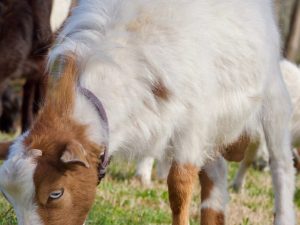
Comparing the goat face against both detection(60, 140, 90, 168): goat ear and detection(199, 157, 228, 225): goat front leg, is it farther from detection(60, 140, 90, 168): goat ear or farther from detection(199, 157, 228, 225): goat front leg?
detection(199, 157, 228, 225): goat front leg

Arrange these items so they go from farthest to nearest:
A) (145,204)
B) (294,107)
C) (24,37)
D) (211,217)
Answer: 1. (24,37)
2. (294,107)
3. (145,204)
4. (211,217)

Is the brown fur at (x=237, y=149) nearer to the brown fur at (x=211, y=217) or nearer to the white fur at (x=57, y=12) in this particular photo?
the brown fur at (x=211, y=217)

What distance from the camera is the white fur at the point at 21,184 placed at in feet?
13.9

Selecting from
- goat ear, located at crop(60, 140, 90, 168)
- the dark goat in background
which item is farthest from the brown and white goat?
the dark goat in background

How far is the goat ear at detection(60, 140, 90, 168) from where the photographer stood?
4230mm

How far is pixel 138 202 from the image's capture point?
7.28 meters

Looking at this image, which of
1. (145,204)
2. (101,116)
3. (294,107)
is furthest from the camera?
(294,107)

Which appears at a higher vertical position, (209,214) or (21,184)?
(21,184)

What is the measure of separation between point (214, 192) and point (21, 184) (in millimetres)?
2154

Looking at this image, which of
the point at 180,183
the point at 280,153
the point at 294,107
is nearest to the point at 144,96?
the point at 180,183

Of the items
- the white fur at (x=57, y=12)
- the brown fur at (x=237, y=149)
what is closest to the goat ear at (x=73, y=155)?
the brown fur at (x=237, y=149)

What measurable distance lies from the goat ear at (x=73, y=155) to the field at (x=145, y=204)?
→ 1502 millimetres

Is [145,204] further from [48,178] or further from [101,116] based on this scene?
[48,178]

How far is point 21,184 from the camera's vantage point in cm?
423
